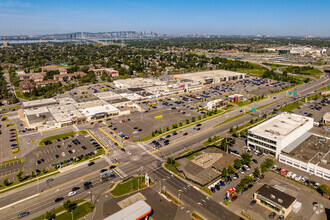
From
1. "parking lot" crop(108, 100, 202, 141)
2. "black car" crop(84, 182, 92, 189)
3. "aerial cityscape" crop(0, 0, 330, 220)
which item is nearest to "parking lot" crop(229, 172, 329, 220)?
"aerial cityscape" crop(0, 0, 330, 220)

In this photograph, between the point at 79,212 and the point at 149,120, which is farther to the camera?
the point at 149,120

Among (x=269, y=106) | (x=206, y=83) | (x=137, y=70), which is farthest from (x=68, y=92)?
(x=269, y=106)

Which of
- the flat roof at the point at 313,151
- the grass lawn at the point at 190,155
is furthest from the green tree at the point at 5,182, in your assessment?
the flat roof at the point at 313,151

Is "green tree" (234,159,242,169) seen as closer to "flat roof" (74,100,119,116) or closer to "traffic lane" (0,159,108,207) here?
"traffic lane" (0,159,108,207)

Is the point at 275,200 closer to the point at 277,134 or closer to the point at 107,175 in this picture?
the point at 277,134

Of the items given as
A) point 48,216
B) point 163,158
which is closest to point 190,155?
point 163,158
